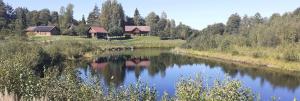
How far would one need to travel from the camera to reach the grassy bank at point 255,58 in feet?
237

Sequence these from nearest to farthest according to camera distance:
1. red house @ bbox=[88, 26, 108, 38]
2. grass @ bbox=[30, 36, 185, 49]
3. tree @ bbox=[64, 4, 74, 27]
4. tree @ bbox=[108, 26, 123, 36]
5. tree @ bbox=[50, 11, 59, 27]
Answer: grass @ bbox=[30, 36, 185, 49]
red house @ bbox=[88, 26, 108, 38]
tree @ bbox=[108, 26, 123, 36]
tree @ bbox=[64, 4, 74, 27]
tree @ bbox=[50, 11, 59, 27]

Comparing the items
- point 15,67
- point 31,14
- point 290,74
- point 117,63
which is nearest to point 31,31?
point 31,14

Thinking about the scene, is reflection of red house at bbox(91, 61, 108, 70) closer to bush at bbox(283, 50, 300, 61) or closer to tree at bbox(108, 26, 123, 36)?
bush at bbox(283, 50, 300, 61)

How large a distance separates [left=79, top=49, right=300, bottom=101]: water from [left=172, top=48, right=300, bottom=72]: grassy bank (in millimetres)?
4383

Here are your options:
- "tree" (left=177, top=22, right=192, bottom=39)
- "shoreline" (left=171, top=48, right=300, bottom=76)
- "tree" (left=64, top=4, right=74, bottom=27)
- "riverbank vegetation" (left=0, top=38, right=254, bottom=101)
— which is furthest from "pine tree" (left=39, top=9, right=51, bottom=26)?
"riverbank vegetation" (left=0, top=38, right=254, bottom=101)

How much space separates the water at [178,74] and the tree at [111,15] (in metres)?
61.9

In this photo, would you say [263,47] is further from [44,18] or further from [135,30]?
[44,18]

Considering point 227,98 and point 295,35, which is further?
point 295,35

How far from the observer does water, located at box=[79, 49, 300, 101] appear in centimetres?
5034

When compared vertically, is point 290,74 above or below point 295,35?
below

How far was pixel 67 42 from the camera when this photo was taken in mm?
88312

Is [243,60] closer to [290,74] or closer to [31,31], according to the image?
[290,74]

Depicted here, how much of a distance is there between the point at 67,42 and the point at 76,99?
69793mm

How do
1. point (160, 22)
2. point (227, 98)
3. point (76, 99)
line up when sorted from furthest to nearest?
point (160, 22), point (76, 99), point (227, 98)
